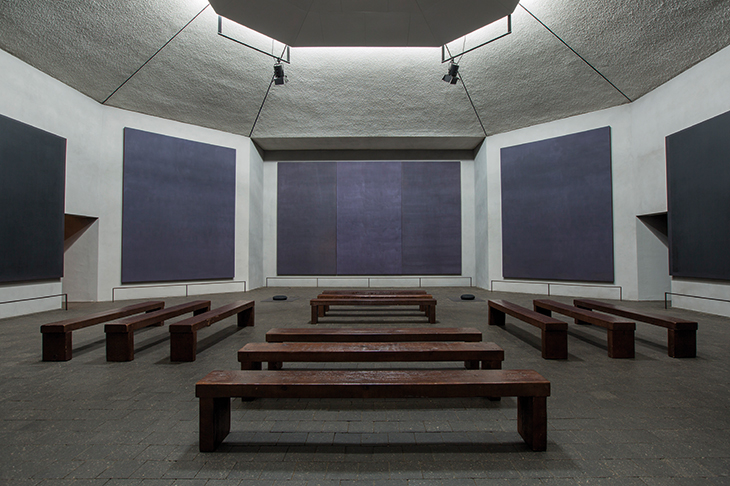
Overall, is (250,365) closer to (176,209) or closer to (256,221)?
(176,209)

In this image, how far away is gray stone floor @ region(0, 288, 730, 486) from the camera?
162 cm

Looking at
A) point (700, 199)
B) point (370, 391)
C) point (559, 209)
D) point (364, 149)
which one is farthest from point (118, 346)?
point (559, 209)

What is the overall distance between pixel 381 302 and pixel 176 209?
6.95 m

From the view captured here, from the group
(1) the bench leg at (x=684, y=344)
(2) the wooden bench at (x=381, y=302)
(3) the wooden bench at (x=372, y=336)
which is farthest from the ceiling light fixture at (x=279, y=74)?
(1) the bench leg at (x=684, y=344)

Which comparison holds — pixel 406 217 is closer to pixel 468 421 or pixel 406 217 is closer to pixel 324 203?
pixel 324 203

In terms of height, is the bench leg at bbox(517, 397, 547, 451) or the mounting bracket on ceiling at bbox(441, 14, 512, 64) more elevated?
the mounting bracket on ceiling at bbox(441, 14, 512, 64)

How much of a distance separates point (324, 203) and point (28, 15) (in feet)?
25.4

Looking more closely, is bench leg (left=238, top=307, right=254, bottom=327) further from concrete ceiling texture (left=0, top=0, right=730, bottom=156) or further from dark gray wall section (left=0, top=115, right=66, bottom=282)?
concrete ceiling texture (left=0, top=0, right=730, bottom=156)

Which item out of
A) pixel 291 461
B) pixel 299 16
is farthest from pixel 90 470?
pixel 299 16

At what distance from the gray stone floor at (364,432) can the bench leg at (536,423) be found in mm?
57

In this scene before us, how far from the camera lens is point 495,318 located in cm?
505

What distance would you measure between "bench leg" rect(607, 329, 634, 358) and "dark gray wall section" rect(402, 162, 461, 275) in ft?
25.6

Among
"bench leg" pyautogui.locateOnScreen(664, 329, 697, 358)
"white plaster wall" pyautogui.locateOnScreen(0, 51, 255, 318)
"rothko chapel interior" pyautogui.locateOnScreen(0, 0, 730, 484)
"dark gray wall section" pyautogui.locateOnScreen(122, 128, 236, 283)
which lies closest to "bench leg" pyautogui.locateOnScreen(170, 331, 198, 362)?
"rothko chapel interior" pyautogui.locateOnScreen(0, 0, 730, 484)

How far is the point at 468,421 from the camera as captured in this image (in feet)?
7.04
